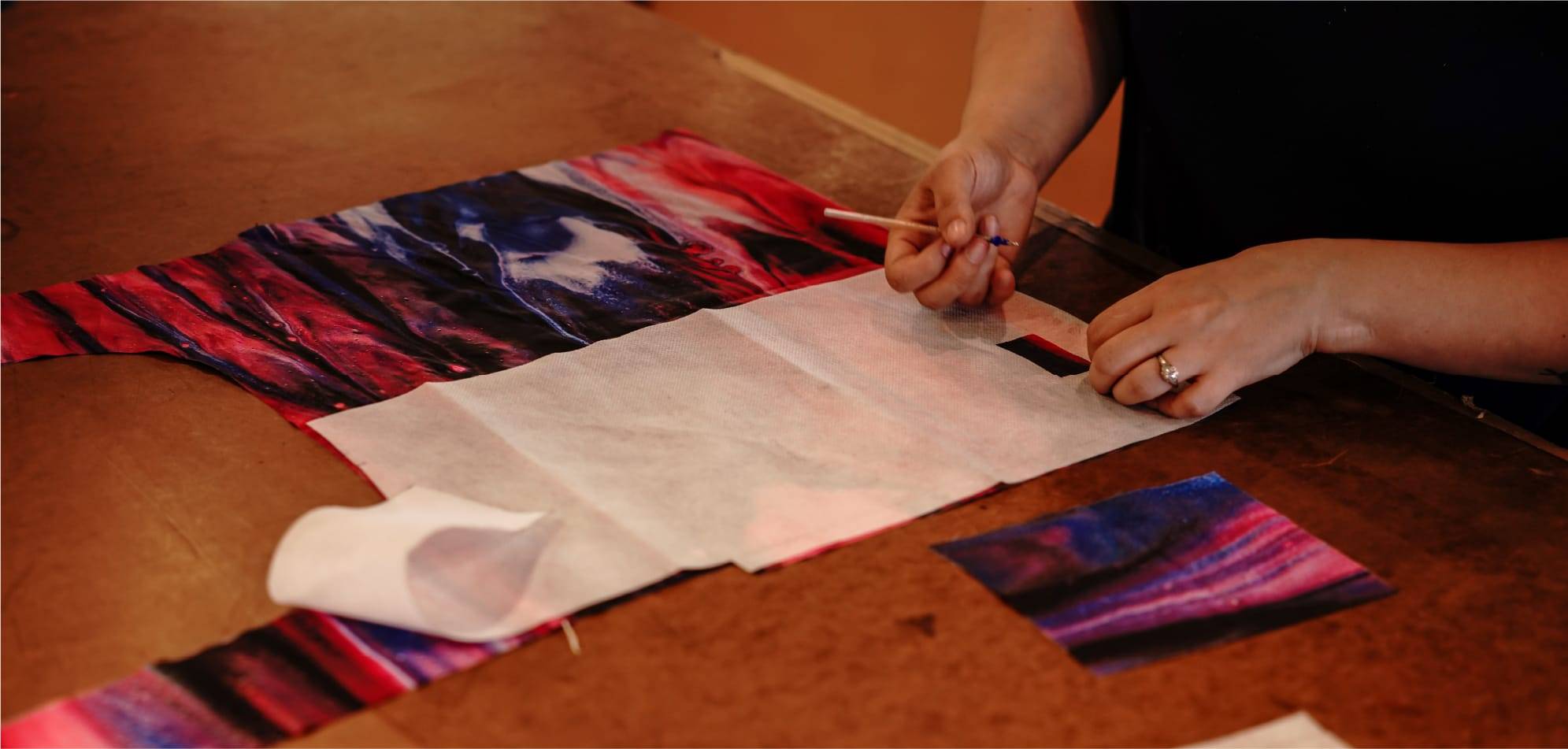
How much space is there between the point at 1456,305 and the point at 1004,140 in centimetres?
42

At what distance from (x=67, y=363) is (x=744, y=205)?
23.4 inches

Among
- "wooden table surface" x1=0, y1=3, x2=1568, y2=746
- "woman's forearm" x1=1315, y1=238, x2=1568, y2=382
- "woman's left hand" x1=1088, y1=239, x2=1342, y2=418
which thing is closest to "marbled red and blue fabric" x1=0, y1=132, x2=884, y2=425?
"wooden table surface" x1=0, y1=3, x2=1568, y2=746

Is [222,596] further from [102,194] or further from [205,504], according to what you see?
[102,194]

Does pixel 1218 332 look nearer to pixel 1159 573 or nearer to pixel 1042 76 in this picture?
pixel 1159 573

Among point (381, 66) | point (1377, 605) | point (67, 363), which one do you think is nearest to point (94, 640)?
point (67, 363)

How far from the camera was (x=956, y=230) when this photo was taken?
103 cm

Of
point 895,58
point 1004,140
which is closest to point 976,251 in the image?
point 1004,140

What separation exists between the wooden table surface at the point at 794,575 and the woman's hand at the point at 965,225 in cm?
6

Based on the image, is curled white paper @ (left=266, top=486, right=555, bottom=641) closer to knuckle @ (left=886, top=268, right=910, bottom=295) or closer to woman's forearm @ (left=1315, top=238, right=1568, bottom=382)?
knuckle @ (left=886, top=268, right=910, bottom=295)

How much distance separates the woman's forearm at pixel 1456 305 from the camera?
0.92 metres

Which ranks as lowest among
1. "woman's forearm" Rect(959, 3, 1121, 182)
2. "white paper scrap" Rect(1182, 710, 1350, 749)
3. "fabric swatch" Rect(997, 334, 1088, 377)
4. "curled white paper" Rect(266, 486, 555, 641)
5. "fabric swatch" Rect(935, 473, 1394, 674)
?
"curled white paper" Rect(266, 486, 555, 641)

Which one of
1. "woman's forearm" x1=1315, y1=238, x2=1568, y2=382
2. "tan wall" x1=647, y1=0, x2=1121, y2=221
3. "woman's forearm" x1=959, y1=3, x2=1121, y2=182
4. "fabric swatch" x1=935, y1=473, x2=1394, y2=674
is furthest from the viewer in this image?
"tan wall" x1=647, y1=0, x2=1121, y2=221

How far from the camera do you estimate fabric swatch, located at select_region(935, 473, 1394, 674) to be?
721 mm

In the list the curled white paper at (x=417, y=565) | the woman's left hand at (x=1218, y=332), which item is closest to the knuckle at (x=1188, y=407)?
the woman's left hand at (x=1218, y=332)
